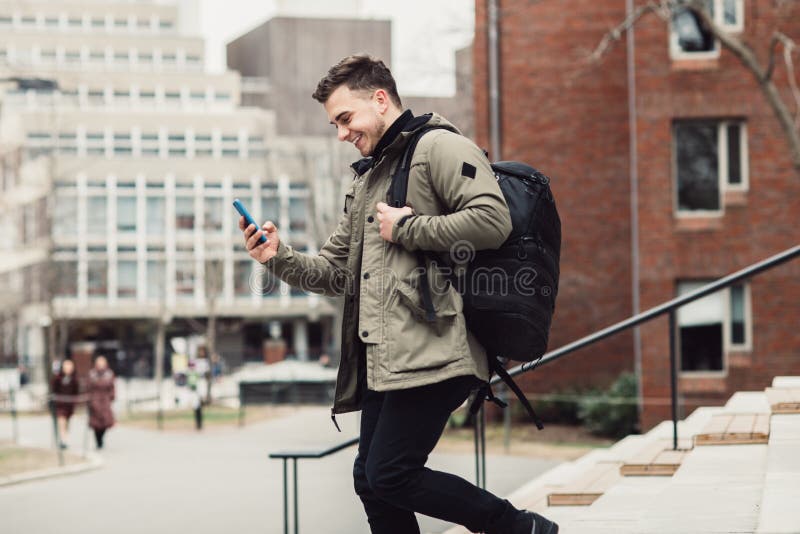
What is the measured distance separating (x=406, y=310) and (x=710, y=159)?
22009 mm

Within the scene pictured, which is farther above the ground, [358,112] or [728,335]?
[358,112]

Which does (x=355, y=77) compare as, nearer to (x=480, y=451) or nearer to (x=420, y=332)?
(x=420, y=332)

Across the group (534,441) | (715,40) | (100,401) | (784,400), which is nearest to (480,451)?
(784,400)

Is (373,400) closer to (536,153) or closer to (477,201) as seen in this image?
(477,201)

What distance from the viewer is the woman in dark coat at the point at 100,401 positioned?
24.1 metres

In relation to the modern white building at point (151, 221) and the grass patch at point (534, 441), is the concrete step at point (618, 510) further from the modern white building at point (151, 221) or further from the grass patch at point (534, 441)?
the modern white building at point (151, 221)

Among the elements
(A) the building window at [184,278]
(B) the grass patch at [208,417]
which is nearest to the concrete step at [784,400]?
(B) the grass patch at [208,417]

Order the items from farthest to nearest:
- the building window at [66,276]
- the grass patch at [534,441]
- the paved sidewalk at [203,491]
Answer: the building window at [66,276] → the grass patch at [534,441] → the paved sidewalk at [203,491]

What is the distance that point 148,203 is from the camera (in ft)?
270

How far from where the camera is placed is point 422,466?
13.0ft

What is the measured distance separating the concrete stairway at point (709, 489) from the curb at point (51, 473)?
1227cm

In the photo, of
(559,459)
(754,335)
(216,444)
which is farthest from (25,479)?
(754,335)

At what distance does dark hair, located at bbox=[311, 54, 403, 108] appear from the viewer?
408 centimetres

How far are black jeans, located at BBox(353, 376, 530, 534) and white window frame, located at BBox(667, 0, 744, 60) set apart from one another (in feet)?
72.1
